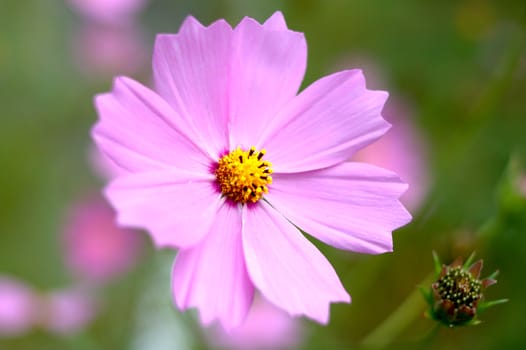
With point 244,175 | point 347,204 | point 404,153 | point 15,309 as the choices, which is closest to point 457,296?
point 347,204

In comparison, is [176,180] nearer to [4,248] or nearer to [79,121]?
[4,248]

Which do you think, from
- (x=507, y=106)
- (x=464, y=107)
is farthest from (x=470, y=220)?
(x=507, y=106)

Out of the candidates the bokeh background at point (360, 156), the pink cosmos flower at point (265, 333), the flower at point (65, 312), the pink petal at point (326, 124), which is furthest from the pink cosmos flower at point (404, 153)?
the pink petal at point (326, 124)

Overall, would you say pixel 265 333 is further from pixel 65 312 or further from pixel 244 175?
pixel 244 175

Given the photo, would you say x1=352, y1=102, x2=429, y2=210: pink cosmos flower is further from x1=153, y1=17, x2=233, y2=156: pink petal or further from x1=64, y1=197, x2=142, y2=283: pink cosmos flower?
x1=153, y1=17, x2=233, y2=156: pink petal

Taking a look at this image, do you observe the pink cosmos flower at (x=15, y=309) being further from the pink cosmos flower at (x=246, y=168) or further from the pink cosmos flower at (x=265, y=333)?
the pink cosmos flower at (x=246, y=168)

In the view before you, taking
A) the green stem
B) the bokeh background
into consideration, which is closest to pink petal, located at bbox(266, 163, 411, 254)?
the green stem
